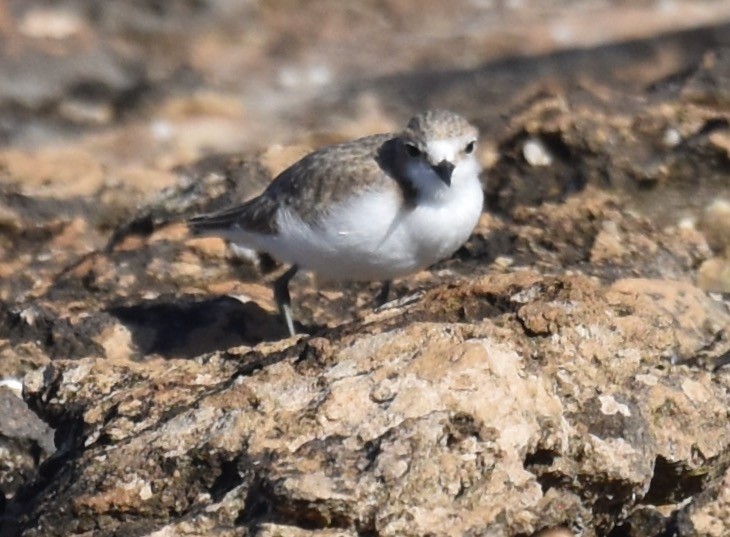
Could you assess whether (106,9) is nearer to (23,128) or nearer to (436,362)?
(23,128)

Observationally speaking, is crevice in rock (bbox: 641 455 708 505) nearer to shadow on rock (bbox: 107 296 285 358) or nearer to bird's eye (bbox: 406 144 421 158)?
bird's eye (bbox: 406 144 421 158)

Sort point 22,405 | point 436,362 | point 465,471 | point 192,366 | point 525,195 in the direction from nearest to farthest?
point 465,471, point 436,362, point 192,366, point 22,405, point 525,195

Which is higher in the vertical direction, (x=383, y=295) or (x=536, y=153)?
(x=536, y=153)

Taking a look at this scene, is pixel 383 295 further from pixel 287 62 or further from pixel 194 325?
pixel 287 62

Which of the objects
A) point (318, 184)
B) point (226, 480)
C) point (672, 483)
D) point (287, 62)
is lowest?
point (672, 483)

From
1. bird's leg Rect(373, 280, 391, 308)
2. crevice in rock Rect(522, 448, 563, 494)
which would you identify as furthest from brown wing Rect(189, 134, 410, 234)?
crevice in rock Rect(522, 448, 563, 494)

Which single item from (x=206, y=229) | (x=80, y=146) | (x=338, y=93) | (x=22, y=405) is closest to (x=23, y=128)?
(x=80, y=146)

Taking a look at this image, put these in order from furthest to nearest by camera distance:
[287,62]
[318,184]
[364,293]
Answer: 1. [287,62]
2. [364,293]
3. [318,184]

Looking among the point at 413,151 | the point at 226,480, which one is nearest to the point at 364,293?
the point at 413,151
